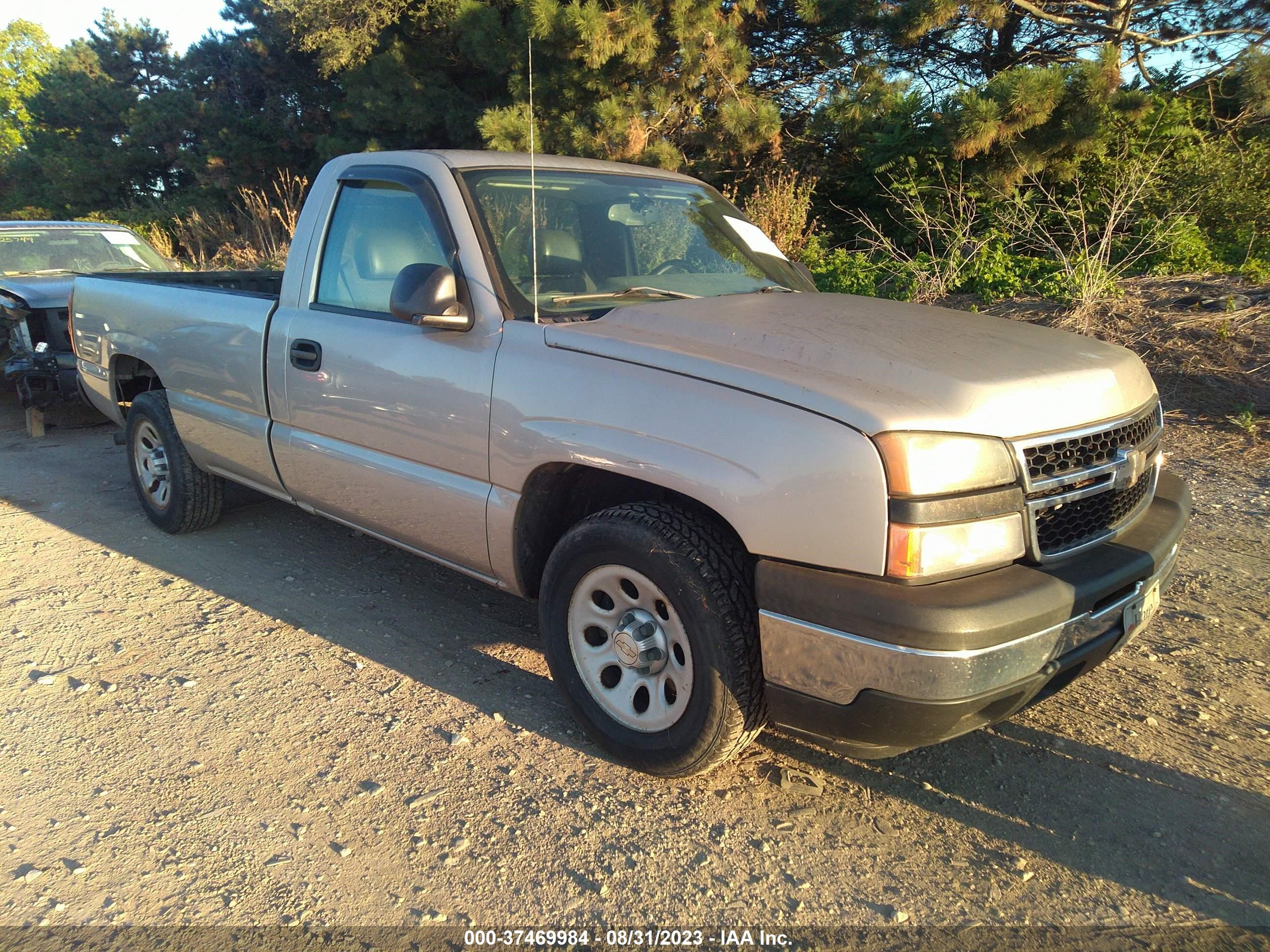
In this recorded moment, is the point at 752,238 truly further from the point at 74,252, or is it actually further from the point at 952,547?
the point at 74,252

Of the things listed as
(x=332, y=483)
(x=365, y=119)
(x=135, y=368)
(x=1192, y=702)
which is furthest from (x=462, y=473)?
(x=365, y=119)

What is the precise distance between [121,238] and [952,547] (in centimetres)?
941

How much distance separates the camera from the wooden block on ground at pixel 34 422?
7516 millimetres

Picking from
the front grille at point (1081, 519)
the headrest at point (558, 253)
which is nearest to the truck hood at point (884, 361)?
the front grille at point (1081, 519)

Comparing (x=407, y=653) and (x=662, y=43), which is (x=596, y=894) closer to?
(x=407, y=653)

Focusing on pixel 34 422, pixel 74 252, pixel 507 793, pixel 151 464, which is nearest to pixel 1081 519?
pixel 507 793

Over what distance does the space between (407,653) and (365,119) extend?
1523cm

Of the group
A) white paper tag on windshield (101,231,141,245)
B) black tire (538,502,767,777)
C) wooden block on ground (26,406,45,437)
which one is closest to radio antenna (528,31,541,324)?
black tire (538,502,767,777)

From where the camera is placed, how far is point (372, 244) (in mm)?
3842

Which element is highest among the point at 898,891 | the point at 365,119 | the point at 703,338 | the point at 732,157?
the point at 365,119

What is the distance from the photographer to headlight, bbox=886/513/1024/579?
235 centimetres

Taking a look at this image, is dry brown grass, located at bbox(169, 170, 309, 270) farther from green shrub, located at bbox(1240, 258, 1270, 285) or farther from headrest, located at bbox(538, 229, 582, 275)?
green shrub, located at bbox(1240, 258, 1270, 285)

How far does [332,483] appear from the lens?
3.94 metres

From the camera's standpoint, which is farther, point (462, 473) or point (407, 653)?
point (407, 653)
